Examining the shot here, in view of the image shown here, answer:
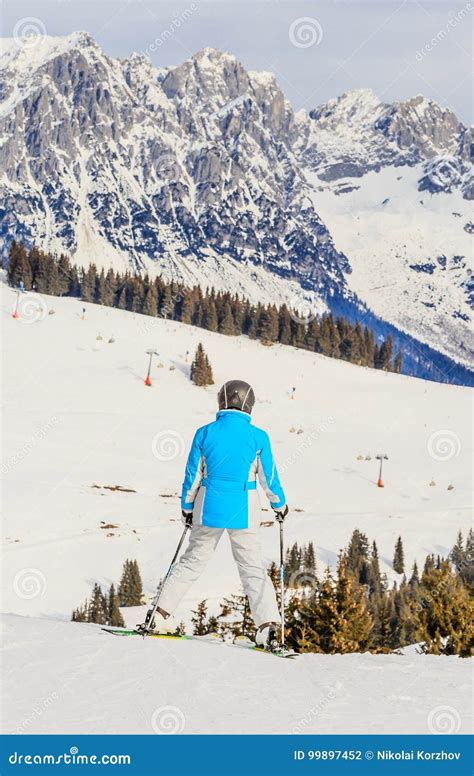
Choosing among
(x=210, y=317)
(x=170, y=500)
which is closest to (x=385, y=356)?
A: (x=210, y=317)

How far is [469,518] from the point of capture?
48000 millimetres

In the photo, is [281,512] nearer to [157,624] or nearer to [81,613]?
[157,624]

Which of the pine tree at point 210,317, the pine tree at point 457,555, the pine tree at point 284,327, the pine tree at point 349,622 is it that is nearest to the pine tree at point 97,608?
the pine tree at point 349,622

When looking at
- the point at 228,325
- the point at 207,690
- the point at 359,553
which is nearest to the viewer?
the point at 207,690

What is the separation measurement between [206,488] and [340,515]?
37.0 m

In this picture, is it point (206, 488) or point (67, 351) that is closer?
point (206, 488)

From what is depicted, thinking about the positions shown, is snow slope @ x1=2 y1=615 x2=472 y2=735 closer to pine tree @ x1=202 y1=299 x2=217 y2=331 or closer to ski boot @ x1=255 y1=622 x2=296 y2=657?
ski boot @ x1=255 y1=622 x2=296 y2=657

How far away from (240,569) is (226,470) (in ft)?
3.37

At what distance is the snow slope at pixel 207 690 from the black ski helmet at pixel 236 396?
7.42ft

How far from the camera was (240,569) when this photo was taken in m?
8.23

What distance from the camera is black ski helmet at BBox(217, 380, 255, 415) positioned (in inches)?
318

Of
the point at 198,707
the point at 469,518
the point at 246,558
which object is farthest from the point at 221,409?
the point at 469,518
